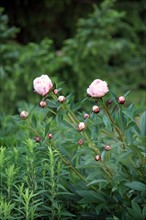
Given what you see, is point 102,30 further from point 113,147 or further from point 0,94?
point 113,147

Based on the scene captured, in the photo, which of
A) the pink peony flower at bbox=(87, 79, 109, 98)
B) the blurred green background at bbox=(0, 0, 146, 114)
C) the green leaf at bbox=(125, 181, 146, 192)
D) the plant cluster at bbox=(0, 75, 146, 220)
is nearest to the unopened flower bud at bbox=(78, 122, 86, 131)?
the plant cluster at bbox=(0, 75, 146, 220)

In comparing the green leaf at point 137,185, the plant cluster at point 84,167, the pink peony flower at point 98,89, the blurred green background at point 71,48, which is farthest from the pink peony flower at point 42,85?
the blurred green background at point 71,48

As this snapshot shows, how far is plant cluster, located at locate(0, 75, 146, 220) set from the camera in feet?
6.30

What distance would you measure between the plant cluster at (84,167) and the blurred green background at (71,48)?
7.59 feet

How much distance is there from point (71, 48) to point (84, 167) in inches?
143

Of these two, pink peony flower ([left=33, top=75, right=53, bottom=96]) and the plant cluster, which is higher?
pink peony flower ([left=33, top=75, right=53, bottom=96])

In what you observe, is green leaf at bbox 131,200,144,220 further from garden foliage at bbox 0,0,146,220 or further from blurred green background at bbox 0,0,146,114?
blurred green background at bbox 0,0,146,114

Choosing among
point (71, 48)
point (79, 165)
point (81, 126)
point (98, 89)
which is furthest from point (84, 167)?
point (71, 48)

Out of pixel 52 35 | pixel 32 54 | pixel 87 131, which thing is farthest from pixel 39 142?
pixel 52 35

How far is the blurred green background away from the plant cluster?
2.31 m

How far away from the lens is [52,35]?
7.58 meters

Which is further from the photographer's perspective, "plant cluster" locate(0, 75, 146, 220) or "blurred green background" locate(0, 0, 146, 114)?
"blurred green background" locate(0, 0, 146, 114)

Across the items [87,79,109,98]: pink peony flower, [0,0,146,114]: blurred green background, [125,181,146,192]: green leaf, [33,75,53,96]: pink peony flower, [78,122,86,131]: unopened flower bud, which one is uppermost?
[33,75,53,96]: pink peony flower

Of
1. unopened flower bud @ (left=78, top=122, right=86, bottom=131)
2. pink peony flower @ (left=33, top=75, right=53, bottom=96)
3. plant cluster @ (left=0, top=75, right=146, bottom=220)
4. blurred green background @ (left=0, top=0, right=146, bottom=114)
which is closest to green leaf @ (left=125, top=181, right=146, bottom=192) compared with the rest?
plant cluster @ (left=0, top=75, right=146, bottom=220)
